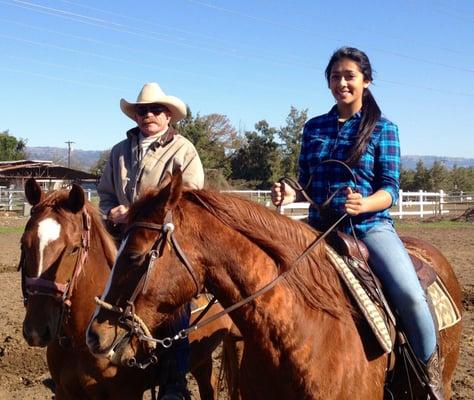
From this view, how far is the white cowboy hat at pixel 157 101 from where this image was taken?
420cm

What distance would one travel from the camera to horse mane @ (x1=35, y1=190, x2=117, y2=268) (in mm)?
3668

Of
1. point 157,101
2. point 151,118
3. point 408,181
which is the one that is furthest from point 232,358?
point 408,181

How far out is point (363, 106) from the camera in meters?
3.44

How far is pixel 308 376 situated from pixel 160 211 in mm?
1107

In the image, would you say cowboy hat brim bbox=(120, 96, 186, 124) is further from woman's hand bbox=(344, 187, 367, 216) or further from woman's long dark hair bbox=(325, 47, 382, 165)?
woman's hand bbox=(344, 187, 367, 216)

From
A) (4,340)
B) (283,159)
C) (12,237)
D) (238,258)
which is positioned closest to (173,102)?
(238,258)

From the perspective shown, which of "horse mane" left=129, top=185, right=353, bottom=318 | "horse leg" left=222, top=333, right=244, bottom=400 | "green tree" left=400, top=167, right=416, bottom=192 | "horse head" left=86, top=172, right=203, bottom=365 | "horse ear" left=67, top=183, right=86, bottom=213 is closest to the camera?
"horse head" left=86, top=172, right=203, bottom=365

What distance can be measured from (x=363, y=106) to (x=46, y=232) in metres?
2.20

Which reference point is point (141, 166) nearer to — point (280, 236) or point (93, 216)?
point (93, 216)

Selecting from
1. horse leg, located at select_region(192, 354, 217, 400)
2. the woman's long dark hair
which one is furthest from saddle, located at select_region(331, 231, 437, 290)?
horse leg, located at select_region(192, 354, 217, 400)

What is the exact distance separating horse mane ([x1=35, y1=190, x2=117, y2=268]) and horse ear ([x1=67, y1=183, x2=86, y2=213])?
0.04 m

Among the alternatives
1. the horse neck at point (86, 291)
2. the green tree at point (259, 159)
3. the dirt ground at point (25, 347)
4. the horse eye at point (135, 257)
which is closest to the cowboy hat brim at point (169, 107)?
the horse neck at point (86, 291)

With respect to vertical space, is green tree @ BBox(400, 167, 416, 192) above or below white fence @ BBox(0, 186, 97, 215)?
above

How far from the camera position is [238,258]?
102 inches
